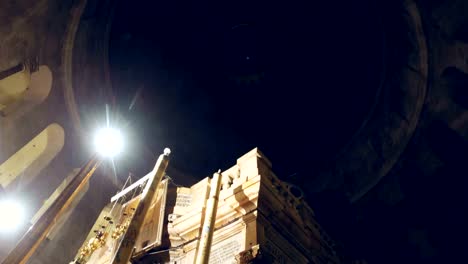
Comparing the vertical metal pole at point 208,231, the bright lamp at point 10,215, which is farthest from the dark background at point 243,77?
the vertical metal pole at point 208,231

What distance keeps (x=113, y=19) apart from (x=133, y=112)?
486 cm

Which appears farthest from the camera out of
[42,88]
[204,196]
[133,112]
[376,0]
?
[133,112]

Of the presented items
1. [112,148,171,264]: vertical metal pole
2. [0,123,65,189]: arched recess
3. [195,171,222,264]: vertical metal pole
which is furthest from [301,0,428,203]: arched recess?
[0,123,65,189]: arched recess

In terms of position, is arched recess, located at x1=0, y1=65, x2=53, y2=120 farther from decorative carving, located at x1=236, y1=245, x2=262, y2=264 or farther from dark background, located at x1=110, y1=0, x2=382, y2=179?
decorative carving, located at x1=236, y1=245, x2=262, y2=264

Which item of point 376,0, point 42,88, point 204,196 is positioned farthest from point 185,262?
point 376,0

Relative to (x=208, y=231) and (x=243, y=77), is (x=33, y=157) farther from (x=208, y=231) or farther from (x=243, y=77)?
(x=243, y=77)

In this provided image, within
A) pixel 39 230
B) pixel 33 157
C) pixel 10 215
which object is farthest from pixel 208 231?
pixel 33 157

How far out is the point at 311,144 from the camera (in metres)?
17.8

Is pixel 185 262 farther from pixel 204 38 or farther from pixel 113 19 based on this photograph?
pixel 204 38

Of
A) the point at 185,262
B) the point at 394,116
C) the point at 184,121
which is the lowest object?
the point at 185,262

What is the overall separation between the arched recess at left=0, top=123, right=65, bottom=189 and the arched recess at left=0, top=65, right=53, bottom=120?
1.10 m

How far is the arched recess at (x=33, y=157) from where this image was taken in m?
10.2

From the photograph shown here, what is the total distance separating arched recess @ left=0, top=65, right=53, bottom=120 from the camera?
32.2ft

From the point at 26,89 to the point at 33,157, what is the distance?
2.44 meters
